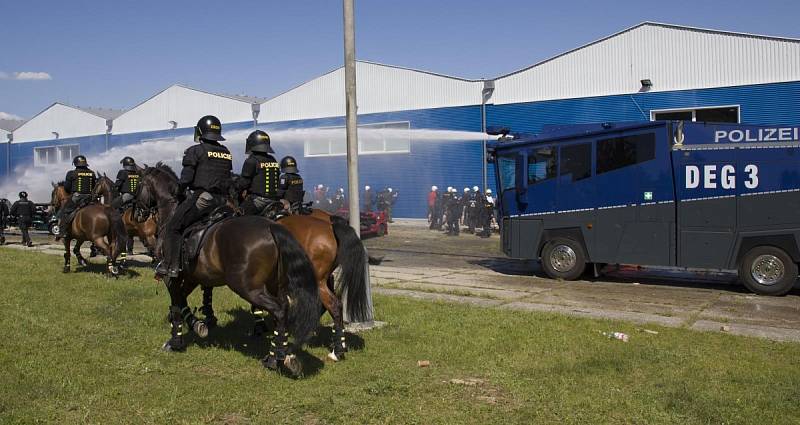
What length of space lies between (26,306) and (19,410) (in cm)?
584

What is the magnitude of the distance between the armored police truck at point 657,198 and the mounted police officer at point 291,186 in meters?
5.96

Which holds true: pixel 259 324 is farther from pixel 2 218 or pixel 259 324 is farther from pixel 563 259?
pixel 2 218

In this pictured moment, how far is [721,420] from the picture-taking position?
541 centimetres

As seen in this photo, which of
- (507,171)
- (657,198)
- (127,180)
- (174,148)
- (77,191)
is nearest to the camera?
(657,198)

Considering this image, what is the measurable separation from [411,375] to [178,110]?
127 ft

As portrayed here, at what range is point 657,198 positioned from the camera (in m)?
13.4

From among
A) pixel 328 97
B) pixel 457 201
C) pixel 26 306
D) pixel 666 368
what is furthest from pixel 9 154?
pixel 666 368

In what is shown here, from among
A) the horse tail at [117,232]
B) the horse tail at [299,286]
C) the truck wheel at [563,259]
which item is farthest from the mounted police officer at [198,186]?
the truck wheel at [563,259]

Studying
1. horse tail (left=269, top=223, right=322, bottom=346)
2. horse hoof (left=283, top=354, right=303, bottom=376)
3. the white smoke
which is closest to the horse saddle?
horse tail (left=269, top=223, right=322, bottom=346)

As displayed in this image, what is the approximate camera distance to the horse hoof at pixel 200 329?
26.7ft

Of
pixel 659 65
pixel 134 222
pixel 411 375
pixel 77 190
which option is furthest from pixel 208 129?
pixel 659 65

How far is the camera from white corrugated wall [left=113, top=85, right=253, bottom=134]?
39.8m

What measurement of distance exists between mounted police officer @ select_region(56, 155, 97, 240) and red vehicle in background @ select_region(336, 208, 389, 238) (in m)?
11.5

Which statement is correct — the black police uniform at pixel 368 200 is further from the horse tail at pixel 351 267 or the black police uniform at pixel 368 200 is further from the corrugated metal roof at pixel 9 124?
the corrugated metal roof at pixel 9 124
